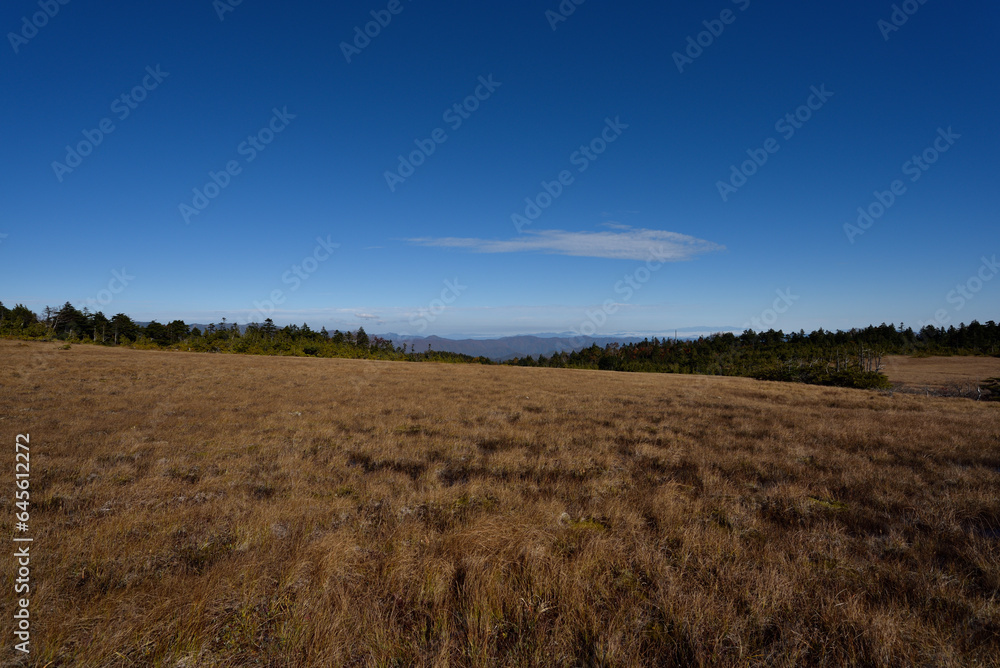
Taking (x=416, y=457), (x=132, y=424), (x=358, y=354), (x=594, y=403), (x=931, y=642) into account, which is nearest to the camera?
(x=931, y=642)

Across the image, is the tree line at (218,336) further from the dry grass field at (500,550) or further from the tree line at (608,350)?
the dry grass field at (500,550)

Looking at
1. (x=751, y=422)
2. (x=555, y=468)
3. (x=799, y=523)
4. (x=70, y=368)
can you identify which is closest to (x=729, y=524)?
(x=799, y=523)

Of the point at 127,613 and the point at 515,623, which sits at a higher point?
the point at 127,613

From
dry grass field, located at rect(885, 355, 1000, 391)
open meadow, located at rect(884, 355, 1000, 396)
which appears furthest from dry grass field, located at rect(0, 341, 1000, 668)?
dry grass field, located at rect(885, 355, 1000, 391)

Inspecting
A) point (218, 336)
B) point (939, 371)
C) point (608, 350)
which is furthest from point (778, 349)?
point (218, 336)

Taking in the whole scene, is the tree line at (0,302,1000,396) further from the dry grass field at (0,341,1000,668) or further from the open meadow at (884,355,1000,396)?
the dry grass field at (0,341,1000,668)

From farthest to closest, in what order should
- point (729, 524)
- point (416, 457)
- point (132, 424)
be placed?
point (132, 424)
point (416, 457)
point (729, 524)

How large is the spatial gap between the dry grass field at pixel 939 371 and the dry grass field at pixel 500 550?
5312 cm

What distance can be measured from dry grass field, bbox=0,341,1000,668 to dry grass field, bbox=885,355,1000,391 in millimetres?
Answer: 53122

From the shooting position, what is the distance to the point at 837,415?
650 inches

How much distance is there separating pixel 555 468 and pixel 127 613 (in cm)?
700

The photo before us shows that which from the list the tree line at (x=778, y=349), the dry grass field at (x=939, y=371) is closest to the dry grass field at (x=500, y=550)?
the dry grass field at (x=939, y=371)

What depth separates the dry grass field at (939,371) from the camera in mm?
48300

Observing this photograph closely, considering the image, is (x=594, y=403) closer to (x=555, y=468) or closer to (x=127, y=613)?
(x=555, y=468)
